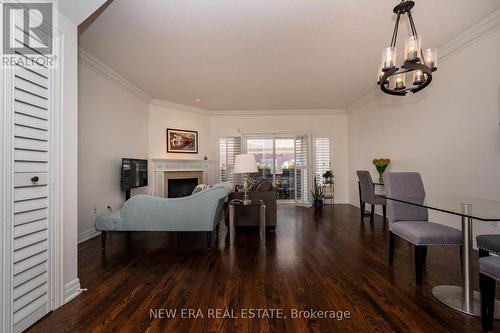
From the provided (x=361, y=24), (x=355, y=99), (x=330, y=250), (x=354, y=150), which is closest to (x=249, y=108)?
(x=355, y=99)

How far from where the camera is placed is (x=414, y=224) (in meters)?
2.19

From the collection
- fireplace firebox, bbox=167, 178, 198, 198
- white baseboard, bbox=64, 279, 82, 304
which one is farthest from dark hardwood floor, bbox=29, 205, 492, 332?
fireplace firebox, bbox=167, 178, 198, 198

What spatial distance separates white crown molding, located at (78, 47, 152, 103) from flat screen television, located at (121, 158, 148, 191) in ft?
4.85

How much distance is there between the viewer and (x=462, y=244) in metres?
1.81

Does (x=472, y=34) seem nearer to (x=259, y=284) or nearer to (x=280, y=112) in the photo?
(x=259, y=284)

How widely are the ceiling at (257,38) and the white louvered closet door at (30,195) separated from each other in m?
1.39

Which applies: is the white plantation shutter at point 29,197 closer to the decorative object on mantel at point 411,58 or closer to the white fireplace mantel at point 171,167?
the decorative object on mantel at point 411,58

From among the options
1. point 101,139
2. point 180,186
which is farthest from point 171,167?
point 101,139

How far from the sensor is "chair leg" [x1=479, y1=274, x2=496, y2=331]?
1.45 m

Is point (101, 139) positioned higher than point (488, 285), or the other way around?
point (101, 139)

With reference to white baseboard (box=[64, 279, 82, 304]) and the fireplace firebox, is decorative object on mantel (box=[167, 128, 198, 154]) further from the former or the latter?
white baseboard (box=[64, 279, 82, 304])

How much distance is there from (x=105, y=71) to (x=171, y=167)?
2473 mm

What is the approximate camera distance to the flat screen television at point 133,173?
4.00 m

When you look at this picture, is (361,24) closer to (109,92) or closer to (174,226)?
(174,226)
